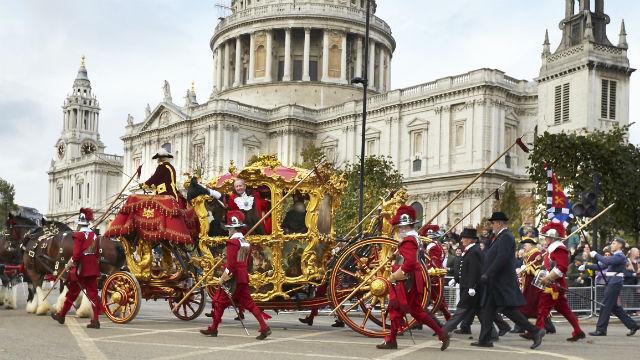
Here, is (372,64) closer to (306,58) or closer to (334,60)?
(334,60)

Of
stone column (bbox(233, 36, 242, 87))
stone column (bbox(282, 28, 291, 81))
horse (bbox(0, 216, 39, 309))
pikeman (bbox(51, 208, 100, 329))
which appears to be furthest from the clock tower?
pikeman (bbox(51, 208, 100, 329))

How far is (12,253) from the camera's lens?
17.9m

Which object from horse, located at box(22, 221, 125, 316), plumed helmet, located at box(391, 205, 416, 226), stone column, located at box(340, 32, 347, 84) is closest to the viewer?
plumed helmet, located at box(391, 205, 416, 226)

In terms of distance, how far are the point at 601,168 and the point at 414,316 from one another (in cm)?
2392

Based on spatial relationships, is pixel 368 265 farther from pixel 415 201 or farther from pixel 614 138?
pixel 415 201

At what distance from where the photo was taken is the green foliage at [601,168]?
32.0 meters

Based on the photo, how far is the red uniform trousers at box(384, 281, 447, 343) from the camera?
1085cm

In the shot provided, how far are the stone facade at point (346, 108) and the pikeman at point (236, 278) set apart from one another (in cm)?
3388

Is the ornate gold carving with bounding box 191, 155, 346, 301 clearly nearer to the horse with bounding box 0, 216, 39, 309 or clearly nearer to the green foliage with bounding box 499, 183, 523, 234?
the horse with bounding box 0, 216, 39, 309

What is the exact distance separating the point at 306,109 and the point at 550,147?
34920 mm

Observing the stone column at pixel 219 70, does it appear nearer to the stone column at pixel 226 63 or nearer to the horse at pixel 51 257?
the stone column at pixel 226 63

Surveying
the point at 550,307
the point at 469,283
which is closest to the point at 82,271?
the point at 469,283

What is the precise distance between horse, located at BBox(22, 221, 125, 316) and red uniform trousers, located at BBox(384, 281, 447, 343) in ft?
22.6

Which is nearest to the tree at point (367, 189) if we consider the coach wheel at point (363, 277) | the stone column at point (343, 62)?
the coach wheel at point (363, 277)
